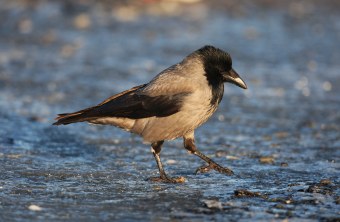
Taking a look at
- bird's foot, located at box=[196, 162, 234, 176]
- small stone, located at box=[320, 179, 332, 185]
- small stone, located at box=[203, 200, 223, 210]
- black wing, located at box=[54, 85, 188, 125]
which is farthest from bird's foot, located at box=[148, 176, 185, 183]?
small stone, located at box=[320, 179, 332, 185]

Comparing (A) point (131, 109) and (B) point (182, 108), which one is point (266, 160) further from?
(A) point (131, 109)

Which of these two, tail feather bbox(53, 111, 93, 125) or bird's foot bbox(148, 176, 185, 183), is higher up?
tail feather bbox(53, 111, 93, 125)

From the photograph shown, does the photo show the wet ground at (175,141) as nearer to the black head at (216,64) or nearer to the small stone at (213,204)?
the small stone at (213,204)

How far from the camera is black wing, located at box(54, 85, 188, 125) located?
694cm

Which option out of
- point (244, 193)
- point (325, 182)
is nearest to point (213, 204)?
point (244, 193)

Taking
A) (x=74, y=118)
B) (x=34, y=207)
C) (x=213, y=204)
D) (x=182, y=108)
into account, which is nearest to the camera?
(x=34, y=207)

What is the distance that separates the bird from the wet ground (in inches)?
16.1

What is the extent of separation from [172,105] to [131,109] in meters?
0.40

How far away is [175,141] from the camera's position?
29.0 ft

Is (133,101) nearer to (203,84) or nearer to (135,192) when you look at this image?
(203,84)

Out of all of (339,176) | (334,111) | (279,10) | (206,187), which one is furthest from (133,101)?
(279,10)

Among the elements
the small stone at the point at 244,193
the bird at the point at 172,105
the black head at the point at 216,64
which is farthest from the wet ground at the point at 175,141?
the black head at the point at 216,64

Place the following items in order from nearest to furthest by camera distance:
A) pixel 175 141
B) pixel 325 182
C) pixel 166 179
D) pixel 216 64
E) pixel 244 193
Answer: pixel 244 193
pixel 325 182
pixel 166 179
pixel 216 64
pixel 175 141

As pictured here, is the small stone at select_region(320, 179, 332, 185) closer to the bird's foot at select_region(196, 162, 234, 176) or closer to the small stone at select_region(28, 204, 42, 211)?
the bird's foot at select_region(196, 162, 234, 176)
